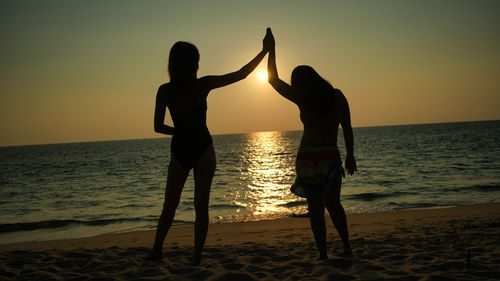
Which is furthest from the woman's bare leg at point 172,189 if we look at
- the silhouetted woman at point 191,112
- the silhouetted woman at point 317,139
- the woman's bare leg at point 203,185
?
the silhouetted woman at point 317,139

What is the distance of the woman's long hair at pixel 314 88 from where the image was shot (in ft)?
11.6

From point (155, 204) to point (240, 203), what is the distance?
319cm

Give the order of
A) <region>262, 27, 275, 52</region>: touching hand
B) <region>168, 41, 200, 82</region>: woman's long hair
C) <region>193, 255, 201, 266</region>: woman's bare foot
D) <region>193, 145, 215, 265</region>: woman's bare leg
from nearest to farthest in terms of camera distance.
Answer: <region>168, 41, 200, 82</region>: woman's long hair
<region>193, 145, 215, 265</region>: woman's bare leg
<region>262, 27, 275, 52</region>: touching hand
<region>193, 255, 201, 266</region>: woman's bare foot

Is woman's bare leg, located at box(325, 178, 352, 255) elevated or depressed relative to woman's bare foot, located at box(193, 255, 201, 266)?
elevated

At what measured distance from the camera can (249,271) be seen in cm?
378

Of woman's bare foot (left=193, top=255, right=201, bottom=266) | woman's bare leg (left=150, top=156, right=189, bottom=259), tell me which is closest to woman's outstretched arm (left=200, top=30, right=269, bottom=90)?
woman's bare leg (left=150, top=156, right=189, bottom=259)

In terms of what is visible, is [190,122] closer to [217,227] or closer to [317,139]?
[317,139]

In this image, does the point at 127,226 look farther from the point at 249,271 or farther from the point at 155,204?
the point at 249,271

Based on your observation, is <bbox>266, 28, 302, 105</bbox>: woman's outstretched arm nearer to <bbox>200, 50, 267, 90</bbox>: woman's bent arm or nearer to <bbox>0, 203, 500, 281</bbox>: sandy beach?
<bbox>200, 50, 267, 90</bbox>: woman's bent arm

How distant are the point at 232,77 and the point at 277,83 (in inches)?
19.1

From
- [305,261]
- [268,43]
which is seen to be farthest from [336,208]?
[268,43]

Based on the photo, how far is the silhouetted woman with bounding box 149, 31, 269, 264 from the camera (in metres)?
3.49

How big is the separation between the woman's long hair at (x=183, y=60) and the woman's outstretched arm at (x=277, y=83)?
28.9 inches

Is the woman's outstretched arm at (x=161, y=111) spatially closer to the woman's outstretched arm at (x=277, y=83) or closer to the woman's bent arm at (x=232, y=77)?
the woman's bent arm at (x=232, y=77)
